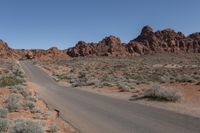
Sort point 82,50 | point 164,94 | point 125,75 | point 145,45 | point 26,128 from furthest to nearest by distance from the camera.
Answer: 1. point 82,50
2. point 145,45
3. point 125,75
4. point 164,94
5. point 26,128

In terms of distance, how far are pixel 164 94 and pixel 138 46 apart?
144m

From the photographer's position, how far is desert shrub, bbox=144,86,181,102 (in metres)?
19.0

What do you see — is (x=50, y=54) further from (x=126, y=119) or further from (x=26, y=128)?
(x=26, y=128)

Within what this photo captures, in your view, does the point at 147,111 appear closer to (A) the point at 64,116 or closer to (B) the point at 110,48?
(A) the point at 64,116

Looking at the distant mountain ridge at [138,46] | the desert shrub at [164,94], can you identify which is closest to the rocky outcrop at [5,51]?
the distant mountain ridge at [138,46]

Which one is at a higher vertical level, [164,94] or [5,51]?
[5,51]

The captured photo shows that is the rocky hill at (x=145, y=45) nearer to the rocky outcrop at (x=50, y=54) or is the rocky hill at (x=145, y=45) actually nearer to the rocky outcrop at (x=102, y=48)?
the rocky outcrop at (x=102, y=48)

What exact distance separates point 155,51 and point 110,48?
24394 mm

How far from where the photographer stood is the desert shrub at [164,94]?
19.0 m

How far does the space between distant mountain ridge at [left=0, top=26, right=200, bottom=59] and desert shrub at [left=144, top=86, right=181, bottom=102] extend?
13393cm

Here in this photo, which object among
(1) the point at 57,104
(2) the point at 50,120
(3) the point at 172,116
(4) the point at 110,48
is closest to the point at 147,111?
(3) the point at 172,116

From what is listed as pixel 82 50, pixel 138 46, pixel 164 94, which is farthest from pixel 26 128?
pixel 82 50

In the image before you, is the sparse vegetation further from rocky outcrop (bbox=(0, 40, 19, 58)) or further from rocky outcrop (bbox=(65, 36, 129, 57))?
rocky outcrop (bbox=(0, 40, 19, 58))

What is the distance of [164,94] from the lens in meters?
19.3
